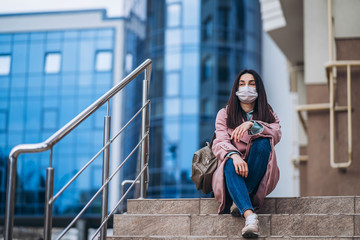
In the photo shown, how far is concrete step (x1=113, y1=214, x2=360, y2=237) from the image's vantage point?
487 centimetres

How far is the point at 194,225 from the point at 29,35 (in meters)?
33.7

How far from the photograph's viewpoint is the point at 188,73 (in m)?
27.0

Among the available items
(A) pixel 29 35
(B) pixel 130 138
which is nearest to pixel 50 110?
(A) pixel 29 35

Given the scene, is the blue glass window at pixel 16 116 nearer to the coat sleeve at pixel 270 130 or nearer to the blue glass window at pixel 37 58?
the blue glass window at pixel 37 58

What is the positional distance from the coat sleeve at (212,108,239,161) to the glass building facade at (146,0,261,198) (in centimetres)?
2089

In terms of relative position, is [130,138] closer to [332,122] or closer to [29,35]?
[29,35]

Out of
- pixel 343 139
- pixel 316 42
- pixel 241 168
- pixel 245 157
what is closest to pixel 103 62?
pixel 316 42

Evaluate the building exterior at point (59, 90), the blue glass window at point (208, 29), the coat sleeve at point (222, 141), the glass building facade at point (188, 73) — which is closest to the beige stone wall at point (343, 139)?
the coat sleeve at point (222, 141)

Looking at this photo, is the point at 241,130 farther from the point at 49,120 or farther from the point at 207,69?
the point at 49,120

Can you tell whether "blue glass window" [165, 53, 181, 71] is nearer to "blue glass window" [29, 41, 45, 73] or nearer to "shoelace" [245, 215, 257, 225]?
"blue glass window" [29, 41, 45, 73]

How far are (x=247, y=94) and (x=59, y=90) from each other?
31219 mm

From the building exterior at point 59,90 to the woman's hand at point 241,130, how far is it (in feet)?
94.3

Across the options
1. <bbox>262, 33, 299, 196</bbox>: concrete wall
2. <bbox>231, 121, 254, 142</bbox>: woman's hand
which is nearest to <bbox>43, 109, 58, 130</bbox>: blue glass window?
<bbox>262, 33, 299, 196</bbox>: concrete wall

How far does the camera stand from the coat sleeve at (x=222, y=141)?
17.1 feet
